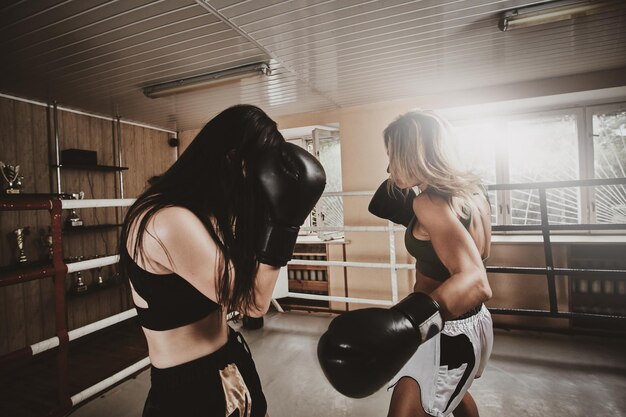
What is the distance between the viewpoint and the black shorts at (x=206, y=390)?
884 millimetres

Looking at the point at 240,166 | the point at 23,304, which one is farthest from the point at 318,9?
the point at 23,304

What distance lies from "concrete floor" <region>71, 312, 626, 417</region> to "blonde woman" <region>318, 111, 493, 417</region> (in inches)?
39.4

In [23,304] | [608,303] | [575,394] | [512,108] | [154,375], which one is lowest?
[575,394]

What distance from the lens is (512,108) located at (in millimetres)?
3604

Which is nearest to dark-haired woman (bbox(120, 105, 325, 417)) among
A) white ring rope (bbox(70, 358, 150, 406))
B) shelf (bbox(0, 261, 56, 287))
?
shelf (bbox(0, 261, 56, 287))

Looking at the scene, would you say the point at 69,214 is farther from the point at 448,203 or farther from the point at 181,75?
the point at 448,203

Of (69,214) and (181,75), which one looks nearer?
(181,75)

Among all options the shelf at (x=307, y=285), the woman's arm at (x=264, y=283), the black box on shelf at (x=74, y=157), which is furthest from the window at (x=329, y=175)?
the woman's arm at (x=264, y=283)

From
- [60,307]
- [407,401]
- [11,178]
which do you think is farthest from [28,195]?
[407,401]

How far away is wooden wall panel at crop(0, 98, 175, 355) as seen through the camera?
305cm

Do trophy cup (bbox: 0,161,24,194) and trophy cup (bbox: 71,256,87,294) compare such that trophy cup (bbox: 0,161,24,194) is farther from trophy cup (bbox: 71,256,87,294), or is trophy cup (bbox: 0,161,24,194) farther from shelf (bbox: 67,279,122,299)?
shelf (bbox: 67,279,122,299)

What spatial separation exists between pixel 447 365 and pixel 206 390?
0.76 m

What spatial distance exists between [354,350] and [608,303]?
3.78 metres

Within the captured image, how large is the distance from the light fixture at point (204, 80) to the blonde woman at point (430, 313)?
1.76 m
